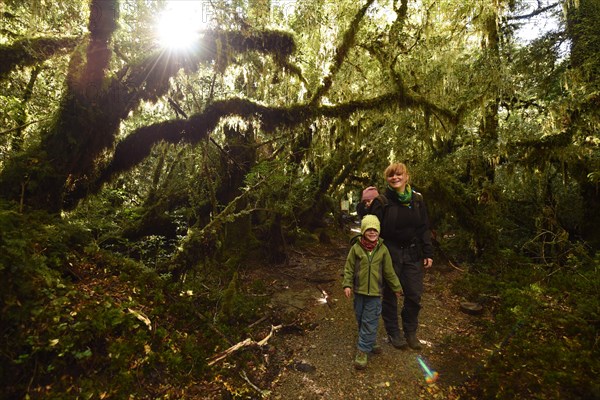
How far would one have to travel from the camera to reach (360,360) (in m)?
4.52

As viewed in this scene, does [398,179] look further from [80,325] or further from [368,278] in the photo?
[80,325]

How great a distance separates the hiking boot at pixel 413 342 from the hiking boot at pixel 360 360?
90cm

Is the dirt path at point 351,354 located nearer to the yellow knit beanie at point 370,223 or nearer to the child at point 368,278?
the child at point 368,278

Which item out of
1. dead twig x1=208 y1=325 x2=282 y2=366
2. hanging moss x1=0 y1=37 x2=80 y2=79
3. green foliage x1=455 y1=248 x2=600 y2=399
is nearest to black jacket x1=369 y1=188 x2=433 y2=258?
green foliage x1=455 y1=248 x2=600 y2=399

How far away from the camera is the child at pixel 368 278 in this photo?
447cm

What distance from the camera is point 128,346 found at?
386cm

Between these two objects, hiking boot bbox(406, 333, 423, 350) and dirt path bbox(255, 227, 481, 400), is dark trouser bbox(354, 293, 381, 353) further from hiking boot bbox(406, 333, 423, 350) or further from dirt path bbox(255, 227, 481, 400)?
hiking boot bbox(406, 333, 423, 350)

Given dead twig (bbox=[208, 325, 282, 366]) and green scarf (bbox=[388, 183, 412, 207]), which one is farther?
green scarf (bbox=[388, 183, 412, 207])

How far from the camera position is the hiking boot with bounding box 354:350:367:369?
448 cm

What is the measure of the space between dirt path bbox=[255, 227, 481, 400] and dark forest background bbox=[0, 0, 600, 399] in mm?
508

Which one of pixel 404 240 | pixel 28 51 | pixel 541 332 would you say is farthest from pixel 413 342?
pixel 28 51

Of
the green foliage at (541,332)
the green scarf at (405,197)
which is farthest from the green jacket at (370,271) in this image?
the green foliage at (541,332)

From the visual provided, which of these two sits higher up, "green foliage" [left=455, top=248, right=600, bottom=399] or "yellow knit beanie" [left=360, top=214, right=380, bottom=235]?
"yellow knit beanie" [left=360, top=214, right=380, bottom=235]

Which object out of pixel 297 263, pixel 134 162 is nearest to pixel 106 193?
pixel 134 162
